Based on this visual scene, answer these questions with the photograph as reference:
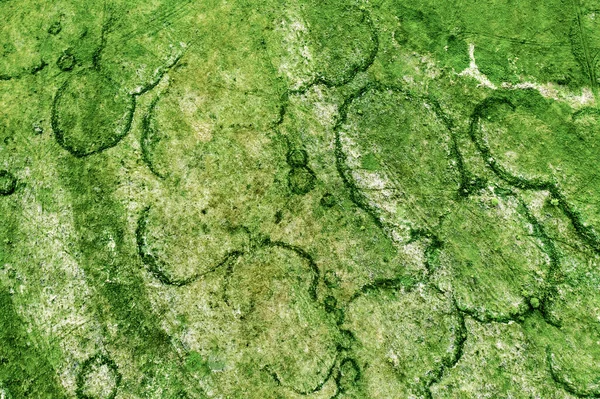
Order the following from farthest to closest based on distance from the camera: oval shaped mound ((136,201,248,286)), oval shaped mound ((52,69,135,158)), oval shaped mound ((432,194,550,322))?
oval shaped mound ((52,69,135,158)) < oval shaped mound ((136,201,248,286)) < oval shaped mound ((432,194,550,322))

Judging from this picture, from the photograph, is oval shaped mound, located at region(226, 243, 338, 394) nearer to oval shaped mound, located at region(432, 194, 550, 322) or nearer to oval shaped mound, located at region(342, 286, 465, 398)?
oval shaped mound, located at region(342, 286, 465, 398)

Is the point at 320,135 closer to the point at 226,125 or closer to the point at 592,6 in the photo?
the point at 226,125

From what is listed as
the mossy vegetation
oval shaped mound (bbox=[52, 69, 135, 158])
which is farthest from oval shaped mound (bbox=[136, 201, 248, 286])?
oval shaped mound (bbox=[52, 69, 135, 158])

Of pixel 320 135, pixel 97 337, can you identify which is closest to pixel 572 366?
pixel 320 135

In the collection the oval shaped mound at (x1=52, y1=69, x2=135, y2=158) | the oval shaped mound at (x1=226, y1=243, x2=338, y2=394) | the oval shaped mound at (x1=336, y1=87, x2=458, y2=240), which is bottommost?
the oval shaped mound at (x1=226, y1=243, x2=338, y2=394)

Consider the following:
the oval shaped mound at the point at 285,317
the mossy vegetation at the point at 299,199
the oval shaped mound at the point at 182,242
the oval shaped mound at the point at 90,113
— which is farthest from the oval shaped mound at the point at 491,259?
the oval shaped mound at the point at 90,113

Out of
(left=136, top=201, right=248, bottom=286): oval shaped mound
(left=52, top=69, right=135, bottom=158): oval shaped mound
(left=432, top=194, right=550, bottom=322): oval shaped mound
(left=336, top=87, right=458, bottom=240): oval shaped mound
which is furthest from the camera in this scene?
(left=52, top=69, right=135, bottom=158): oval shaped mound
